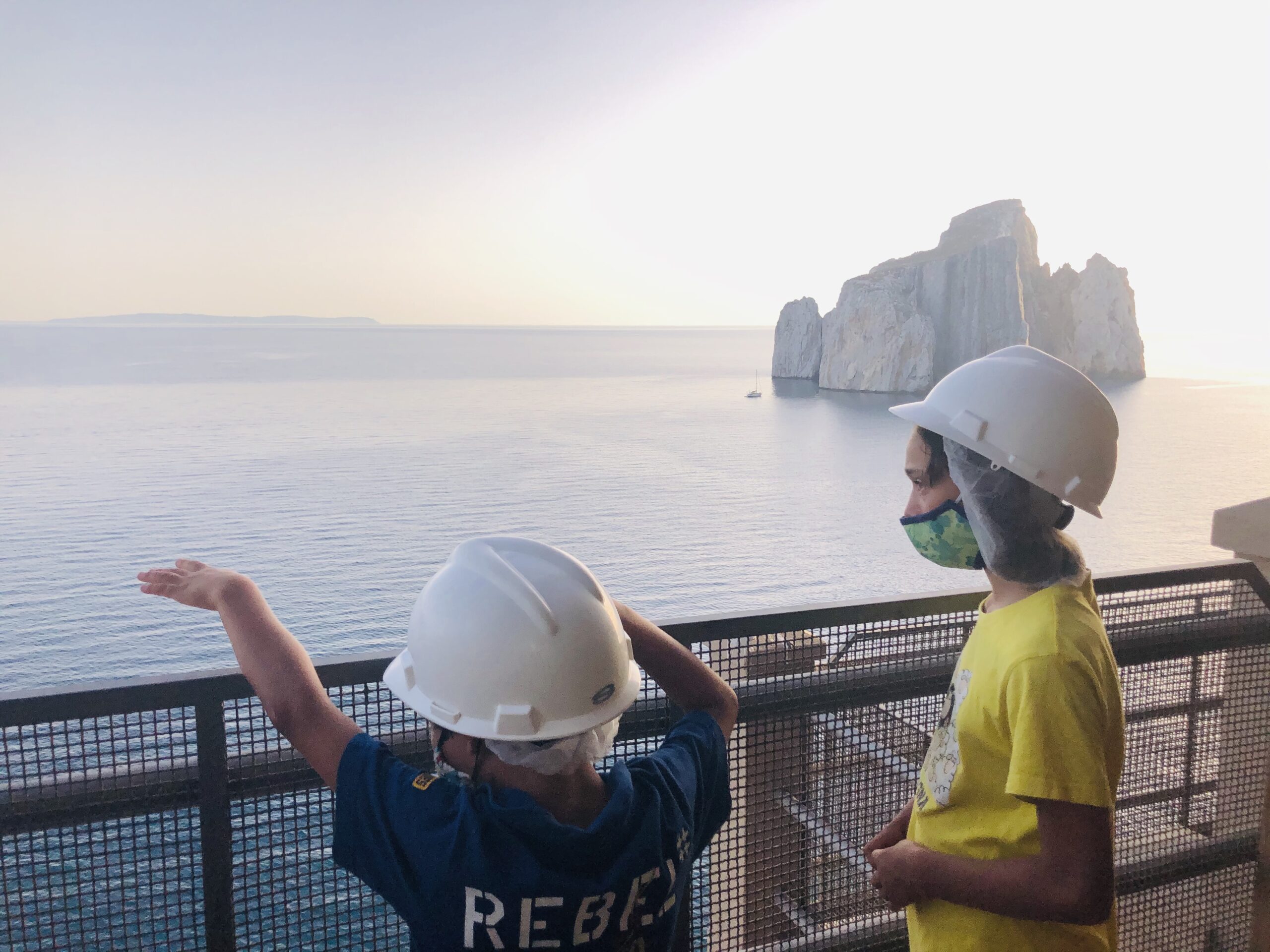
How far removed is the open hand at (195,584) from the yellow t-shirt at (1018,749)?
1080 mm

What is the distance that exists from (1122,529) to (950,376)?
54584 millimetres

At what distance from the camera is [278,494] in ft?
191

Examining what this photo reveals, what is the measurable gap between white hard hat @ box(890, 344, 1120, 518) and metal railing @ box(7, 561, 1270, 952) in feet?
2.07

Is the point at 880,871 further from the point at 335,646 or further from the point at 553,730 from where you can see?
the point at 335,646

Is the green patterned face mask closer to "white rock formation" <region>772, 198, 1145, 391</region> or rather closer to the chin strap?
the chin strap

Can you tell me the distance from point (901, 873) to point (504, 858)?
2.26 ft

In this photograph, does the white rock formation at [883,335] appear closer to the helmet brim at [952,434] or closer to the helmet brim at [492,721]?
the helmet brim at [952,434]

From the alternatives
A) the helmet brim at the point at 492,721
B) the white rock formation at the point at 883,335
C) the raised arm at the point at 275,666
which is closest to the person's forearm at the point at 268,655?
the raised arm at the point at 275,666

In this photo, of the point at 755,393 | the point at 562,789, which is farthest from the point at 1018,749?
the point at 755,393

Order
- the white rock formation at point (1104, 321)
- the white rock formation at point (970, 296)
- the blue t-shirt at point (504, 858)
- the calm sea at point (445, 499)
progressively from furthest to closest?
the white rock formation at point (1104, 321)
the white rock formation at point (970, 296)
the calm sea at point (445, 499)
the blue t-shirt at point (504, 858)

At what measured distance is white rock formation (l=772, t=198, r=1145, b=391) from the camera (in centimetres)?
9400

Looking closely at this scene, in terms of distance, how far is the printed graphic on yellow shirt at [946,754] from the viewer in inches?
56.9

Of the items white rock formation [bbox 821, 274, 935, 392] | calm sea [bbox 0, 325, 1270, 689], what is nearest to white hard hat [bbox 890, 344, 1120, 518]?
calm sea [bbox 0, 325, 1270, 689]

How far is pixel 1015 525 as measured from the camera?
1.41 metres
